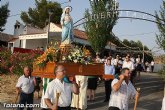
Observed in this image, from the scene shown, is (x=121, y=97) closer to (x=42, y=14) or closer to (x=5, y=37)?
(x=5, y=37)

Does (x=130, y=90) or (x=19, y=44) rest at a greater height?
(x=19, y=44)

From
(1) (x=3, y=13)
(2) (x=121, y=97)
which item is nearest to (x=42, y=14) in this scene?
(1) (x=3, y=13)

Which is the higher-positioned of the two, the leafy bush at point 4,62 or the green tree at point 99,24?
the green tree at point 99,24

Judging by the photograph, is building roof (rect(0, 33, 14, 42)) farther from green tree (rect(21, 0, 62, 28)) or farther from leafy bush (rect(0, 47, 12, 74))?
leafy bush (rect(0, 47, 12, 74))

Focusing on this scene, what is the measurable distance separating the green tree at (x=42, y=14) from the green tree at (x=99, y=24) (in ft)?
82.5

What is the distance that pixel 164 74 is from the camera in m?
20.0

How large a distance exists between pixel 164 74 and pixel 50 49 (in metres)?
9.95

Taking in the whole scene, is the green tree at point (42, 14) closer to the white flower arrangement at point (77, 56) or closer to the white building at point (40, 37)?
the white building at point (40, 37)

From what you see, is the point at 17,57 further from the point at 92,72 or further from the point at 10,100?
the point at 92,72

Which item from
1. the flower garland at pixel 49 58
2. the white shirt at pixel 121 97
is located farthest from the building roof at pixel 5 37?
the white shirt at pixel 121 97

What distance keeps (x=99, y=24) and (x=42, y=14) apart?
28.1 metres

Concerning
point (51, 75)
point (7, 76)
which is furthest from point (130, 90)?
point (7, 76)

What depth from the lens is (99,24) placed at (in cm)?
3130

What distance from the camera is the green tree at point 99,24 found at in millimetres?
30750
